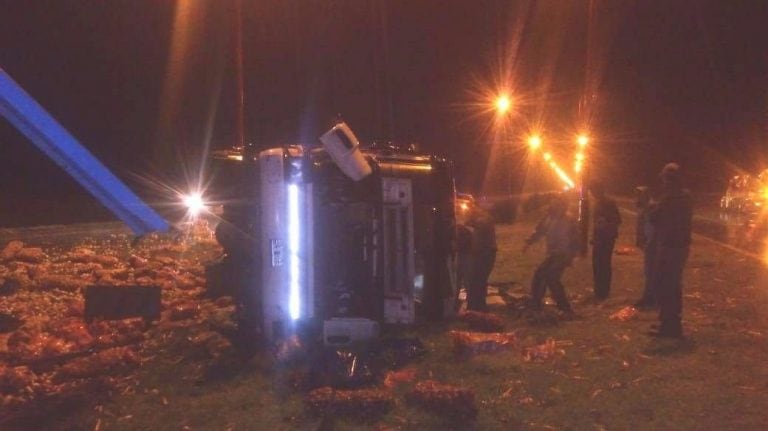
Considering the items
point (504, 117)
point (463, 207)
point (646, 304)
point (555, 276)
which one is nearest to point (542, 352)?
point (555, 276)

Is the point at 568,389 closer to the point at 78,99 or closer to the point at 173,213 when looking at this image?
the point at 173,213

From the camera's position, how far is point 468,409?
18.6 ft

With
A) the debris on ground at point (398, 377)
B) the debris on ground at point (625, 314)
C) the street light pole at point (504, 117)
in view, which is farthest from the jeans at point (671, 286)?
the street light pole at point (504, 117)

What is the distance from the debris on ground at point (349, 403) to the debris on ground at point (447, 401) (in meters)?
0.25

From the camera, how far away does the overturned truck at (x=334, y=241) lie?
22.1ft

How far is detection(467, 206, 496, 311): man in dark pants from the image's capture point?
30.6ft

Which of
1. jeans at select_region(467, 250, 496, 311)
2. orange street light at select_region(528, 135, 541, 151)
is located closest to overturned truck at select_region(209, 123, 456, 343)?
jeans at select_region(467, 250, 496, 311)

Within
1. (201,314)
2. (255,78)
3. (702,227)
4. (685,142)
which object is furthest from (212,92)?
(685,142)

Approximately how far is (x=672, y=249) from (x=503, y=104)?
2613 centimetres

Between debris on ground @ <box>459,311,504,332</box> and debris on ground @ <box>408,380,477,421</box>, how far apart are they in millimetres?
2412

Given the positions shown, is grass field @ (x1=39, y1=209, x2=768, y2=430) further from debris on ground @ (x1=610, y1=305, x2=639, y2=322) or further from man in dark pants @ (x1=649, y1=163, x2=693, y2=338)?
man in dark pants @ (x1=649, y1=163, x2=693, y2=338)

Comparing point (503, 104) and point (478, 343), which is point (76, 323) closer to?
point (478, 343)

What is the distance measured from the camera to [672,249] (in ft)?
25.8

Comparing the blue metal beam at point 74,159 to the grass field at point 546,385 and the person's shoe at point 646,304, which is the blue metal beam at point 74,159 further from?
the person's shoe at point 646,304
